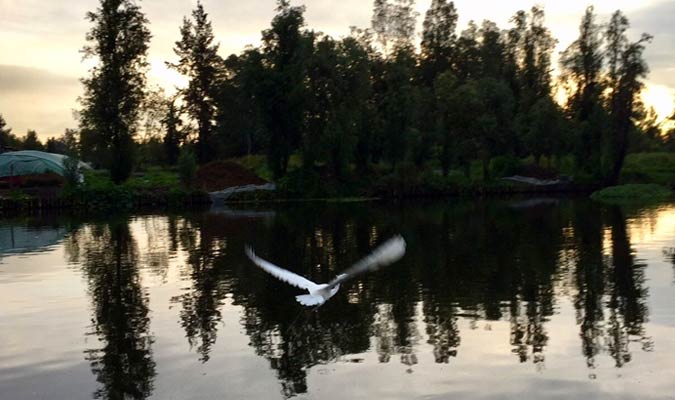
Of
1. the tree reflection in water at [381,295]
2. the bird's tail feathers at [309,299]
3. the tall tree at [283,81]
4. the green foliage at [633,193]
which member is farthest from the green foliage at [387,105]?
the bird's tail feathers at [309,299]

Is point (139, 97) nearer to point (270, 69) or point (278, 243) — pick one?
point (270, 69)

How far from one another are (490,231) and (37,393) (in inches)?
1099

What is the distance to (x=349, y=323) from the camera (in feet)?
51.9

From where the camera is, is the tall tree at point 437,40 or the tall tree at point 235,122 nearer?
the tall tree at point 235,122

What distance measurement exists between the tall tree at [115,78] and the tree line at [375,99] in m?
0.12

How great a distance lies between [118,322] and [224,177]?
5936 cm

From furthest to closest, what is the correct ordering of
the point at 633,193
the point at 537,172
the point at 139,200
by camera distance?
the point at 537,172 < the point at 633,193 < the point at 139,200

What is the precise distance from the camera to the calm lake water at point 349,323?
11828mm

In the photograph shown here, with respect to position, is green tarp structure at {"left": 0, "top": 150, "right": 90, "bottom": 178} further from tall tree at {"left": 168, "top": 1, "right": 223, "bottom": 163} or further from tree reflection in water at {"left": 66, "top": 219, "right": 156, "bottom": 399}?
tree reflection in water at {"left": 66, "top": 219, "right": 156, "bottom": 399}

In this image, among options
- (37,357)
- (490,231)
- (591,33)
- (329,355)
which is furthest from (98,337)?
(591,33)

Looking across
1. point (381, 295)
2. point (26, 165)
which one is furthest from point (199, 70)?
point (381, 295)

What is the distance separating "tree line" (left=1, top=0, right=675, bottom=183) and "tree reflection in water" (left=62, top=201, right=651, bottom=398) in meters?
41.4

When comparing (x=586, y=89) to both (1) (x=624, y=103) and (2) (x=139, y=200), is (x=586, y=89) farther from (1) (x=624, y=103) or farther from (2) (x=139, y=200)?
(2) (x=139, y=200)

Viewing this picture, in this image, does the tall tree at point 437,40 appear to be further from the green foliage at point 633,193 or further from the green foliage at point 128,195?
the green foliage at point 128,195
